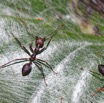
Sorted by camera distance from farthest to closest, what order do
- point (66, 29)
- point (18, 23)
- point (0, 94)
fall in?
point (66, 29), point (18, 23), point (0, 94)

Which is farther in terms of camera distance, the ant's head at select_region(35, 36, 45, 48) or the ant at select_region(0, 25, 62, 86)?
the ant's head at select_region(35, 36, 45, 48)

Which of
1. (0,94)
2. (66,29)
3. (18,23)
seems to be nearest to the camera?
(0,94)

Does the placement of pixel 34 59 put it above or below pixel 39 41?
below

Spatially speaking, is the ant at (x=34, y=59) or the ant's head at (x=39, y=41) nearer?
the ant at (x=34, y=59)

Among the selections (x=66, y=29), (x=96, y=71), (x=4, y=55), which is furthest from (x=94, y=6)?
(x=4, y=55)

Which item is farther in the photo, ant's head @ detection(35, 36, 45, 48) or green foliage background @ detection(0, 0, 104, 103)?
ant's head @ detection(35, 36, 45, 48)

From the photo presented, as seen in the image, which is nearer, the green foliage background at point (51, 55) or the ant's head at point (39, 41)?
the green foliage background at point (51, 55)

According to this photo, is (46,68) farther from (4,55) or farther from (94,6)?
(94,6)

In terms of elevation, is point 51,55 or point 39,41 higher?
point 39,41
